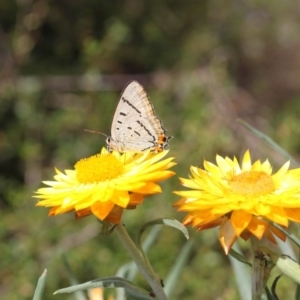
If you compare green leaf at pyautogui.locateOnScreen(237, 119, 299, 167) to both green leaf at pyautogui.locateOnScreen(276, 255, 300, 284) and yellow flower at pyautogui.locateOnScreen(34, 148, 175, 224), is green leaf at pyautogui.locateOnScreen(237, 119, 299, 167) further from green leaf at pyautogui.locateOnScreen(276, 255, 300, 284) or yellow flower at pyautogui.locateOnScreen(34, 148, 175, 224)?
green leaf at pyautogui.locateOnScreen(276, 255, 300, 284)

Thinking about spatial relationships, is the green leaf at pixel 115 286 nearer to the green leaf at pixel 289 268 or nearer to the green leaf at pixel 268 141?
the green leaf at pixel 289 268

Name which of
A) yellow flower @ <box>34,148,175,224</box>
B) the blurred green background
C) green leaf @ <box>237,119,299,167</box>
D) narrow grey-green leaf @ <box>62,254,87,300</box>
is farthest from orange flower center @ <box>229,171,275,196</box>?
the blurred green background

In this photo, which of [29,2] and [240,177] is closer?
[240,177]

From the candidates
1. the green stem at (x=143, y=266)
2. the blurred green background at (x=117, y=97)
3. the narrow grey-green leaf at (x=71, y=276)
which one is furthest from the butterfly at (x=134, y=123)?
the blurred green background at (x=117, y=97)

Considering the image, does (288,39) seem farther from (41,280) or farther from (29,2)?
(41,280)

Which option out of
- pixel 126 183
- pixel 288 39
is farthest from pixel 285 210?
pixel 288 39

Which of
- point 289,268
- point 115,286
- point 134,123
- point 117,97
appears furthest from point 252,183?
point 117,97
